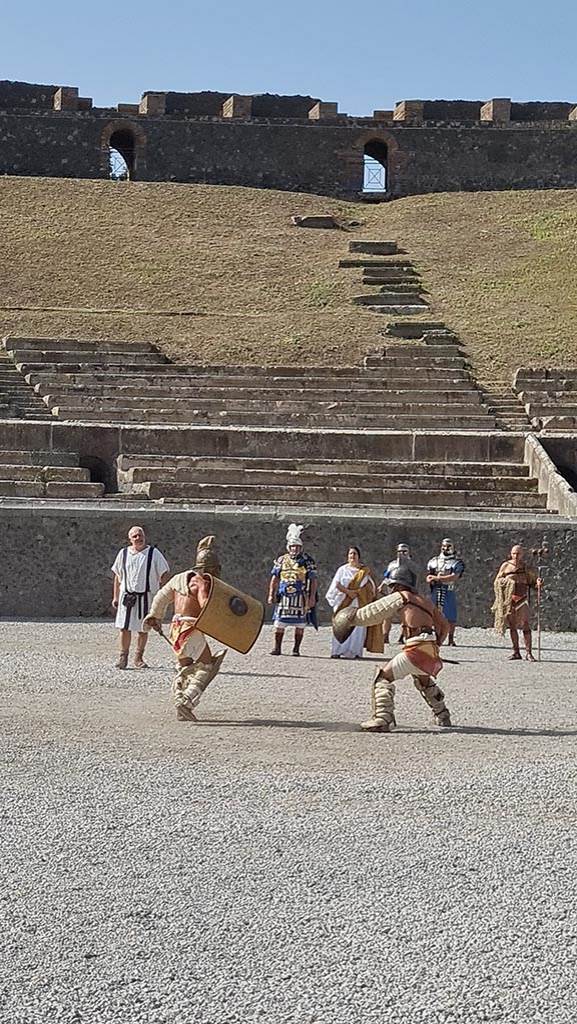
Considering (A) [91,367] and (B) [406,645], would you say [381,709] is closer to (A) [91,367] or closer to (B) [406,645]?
(B) [406,645]

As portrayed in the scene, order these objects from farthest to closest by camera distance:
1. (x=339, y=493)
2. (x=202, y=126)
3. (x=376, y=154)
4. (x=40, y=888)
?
(x=376, y=154)
(x=202, y=126)
(x=339, y=493)
(x=40, y=888)

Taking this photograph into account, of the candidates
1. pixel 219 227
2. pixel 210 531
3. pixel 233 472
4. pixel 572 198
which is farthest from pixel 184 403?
pixel 572 198

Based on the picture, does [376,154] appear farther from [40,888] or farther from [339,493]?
[40,888]

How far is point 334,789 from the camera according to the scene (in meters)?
7.28

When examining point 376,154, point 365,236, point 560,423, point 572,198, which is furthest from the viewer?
point 376,154

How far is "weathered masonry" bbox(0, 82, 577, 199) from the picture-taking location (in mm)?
42500

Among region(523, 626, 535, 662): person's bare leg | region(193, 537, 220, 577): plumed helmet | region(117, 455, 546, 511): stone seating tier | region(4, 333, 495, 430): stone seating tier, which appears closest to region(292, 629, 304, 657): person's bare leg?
region(523, 626, 535, 662): person's bare leg

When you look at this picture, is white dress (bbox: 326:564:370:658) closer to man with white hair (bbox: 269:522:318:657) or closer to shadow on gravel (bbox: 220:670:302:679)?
man with white hair (bbox: 269:522:318:657)

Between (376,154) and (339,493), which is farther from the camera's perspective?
(376,154)

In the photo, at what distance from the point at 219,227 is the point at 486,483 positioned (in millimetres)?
19115

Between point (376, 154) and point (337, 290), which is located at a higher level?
point (376, 154)

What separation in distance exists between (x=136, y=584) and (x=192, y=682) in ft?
10.2

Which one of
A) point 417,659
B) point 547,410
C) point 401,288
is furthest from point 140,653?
point 401,288

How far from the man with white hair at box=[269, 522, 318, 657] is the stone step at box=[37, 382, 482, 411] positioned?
8.85 metres
